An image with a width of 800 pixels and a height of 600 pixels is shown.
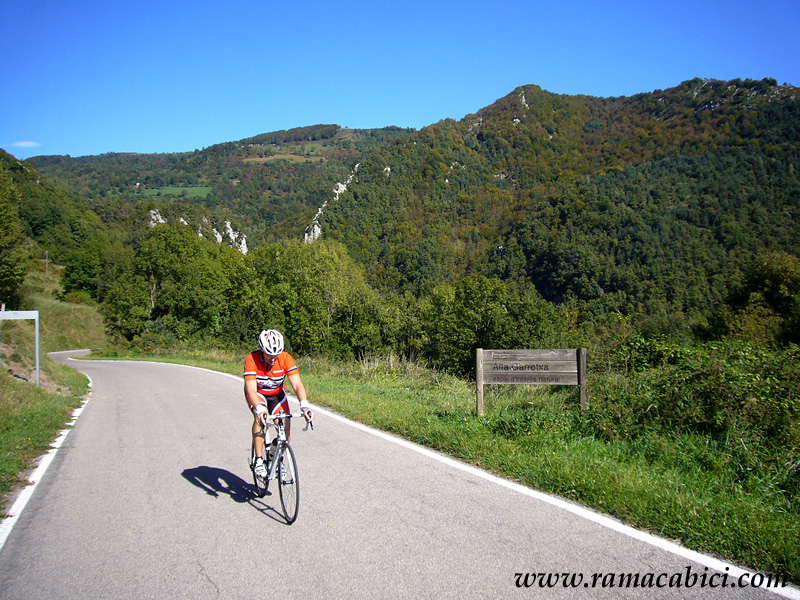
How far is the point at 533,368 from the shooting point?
7344 millimetres

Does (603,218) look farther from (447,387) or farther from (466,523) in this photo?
(466,523)

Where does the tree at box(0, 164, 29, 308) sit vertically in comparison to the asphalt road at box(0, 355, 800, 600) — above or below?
above

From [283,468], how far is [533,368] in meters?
4.21

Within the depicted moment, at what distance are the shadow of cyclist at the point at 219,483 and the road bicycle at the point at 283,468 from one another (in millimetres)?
345

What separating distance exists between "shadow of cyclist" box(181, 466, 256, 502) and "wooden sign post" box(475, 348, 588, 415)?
350cm

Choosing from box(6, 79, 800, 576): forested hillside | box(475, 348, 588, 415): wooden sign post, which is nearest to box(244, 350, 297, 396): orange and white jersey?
box(6, 79, 800, 576): forested hillside

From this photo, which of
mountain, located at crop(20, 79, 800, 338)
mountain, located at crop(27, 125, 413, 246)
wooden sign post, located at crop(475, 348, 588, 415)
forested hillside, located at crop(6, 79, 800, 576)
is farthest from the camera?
mountain, located at crop(27, 125, 413, 246)

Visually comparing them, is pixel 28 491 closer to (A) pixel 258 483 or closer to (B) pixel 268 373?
(A) pixel 258 483

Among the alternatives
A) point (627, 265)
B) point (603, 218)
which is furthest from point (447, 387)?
point (603, 218)

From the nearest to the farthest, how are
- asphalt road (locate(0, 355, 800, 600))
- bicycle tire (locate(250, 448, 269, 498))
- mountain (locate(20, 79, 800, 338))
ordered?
asphalt road (locate(0, 355, 800, 600)), bicycle tire (locate(250, 448, 269, 498)), mountain (locate(20, 79, 800, 338))

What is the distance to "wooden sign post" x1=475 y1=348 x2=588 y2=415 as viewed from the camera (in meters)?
7.14

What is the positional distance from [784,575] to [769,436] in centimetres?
274

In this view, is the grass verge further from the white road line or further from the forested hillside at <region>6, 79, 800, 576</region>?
the white road line

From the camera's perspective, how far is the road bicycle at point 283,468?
4.30m
